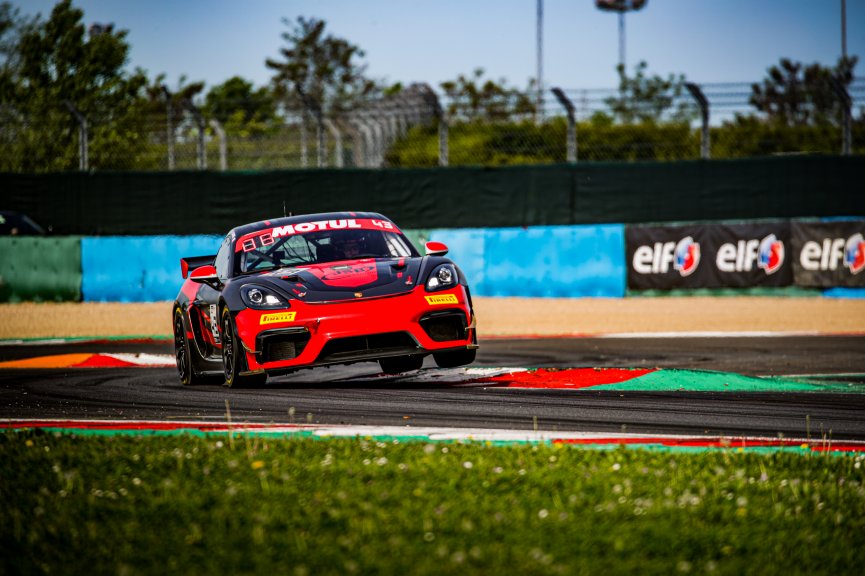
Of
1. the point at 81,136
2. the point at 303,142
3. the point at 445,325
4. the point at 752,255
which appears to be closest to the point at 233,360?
the point at 445,325

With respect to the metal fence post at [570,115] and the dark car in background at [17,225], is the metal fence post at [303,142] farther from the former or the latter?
the dark car in background at [17,225]

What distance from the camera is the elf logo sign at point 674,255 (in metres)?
20.2

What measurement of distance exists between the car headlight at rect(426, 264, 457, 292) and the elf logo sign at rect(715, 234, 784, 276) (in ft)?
38.9

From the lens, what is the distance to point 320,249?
380 inches

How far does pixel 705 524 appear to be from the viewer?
4621 mm

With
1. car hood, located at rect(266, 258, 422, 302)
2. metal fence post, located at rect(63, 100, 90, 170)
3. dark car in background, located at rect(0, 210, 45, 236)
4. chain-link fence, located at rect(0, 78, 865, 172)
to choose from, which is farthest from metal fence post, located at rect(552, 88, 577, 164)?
car hood, located at rect(266, 258, 422, 302)

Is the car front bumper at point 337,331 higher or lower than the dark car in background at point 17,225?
lower

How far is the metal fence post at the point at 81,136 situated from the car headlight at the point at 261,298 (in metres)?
13.2

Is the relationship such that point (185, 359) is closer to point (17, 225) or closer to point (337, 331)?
point (337, 331)

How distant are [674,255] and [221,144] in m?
7.71

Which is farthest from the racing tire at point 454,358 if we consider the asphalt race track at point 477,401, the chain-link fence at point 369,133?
the chain-link fence at point 369,133

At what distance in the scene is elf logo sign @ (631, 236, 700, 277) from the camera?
20.2 meters

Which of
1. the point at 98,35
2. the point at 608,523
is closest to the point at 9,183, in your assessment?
the point at 98,35

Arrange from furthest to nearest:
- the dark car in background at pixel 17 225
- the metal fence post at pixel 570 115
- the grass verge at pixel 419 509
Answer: the dark car in background at pixel 17 225, the metal fence post at pixel 570 115, the grass verge at pixel 419 509
